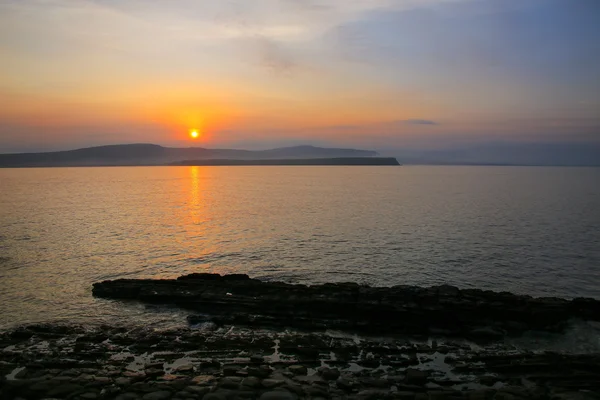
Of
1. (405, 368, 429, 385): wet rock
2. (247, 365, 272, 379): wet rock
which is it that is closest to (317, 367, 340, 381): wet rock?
(247, 365, 272, 379): wet rock

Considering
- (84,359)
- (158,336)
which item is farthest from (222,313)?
(84,359)

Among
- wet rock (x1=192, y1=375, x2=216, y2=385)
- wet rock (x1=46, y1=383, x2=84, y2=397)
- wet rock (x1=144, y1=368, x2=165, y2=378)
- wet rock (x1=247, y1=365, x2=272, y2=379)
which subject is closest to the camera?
wet rock (x1=46, y1=383, x2=84, y2=397)

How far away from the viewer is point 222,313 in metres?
25.0

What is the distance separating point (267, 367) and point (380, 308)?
8.72 meters

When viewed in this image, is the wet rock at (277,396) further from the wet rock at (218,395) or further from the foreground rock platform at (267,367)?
the wet rock at (218,395)

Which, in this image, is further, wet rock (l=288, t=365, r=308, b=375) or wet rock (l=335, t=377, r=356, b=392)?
wet rock (l=288, t=365, r=308, b=375)

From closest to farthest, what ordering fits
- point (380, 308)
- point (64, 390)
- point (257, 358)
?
point (64, 390) → point (257, 358) → point (380, 308)

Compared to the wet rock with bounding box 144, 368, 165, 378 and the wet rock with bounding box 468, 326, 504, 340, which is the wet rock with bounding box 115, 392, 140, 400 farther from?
the wet rock with bounding box 468, 326, 504, 340

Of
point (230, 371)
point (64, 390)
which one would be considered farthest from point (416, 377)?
point (64, 390)

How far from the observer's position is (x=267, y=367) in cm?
1781

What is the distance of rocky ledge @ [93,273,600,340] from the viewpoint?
22781 millimetres

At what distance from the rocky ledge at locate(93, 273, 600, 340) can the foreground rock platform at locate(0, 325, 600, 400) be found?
1371mm

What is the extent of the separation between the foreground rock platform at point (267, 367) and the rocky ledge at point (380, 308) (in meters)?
1.37

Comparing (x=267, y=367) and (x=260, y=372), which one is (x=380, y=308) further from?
(x=260, y=372)
